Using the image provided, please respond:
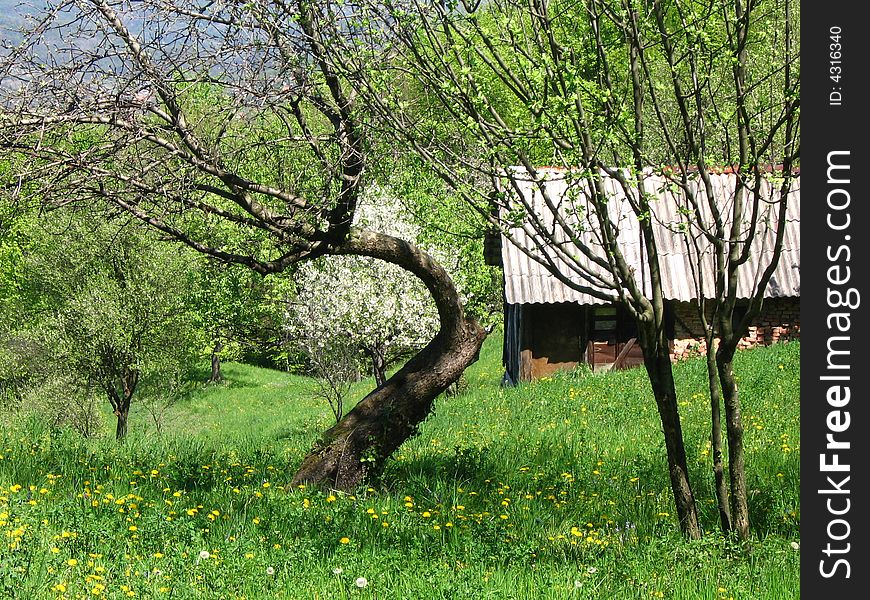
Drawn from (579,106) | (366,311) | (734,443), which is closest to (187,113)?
(579,106)

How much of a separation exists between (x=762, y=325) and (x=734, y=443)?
16283mm

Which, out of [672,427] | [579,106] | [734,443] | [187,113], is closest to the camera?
[579,106]

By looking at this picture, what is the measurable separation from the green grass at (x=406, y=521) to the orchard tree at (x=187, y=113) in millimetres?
2088

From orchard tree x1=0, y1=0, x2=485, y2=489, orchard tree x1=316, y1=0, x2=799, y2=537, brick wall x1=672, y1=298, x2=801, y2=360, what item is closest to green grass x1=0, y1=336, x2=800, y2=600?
orchard tree x1=316, y1=0, x2=799, y2=537

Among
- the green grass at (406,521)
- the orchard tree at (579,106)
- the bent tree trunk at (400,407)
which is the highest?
the orchard tree at (579,106)

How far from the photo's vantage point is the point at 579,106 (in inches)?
198

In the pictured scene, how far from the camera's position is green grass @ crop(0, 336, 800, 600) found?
4652mm

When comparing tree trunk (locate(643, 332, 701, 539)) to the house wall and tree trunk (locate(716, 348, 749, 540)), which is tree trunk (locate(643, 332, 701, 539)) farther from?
the house wall

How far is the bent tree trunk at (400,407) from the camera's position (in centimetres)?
752

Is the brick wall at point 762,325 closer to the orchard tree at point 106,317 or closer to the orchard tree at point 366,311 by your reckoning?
the orchard tree at point 366,311

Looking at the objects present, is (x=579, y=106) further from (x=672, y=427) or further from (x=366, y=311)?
(x=366, y=311)

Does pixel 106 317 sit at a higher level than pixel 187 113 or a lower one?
lower

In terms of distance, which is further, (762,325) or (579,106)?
(762,325)

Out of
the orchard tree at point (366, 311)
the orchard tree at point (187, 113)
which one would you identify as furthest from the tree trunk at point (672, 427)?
the orchard tree at point (366, 311)
